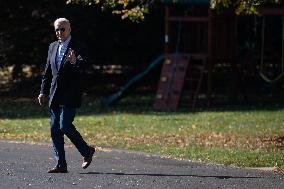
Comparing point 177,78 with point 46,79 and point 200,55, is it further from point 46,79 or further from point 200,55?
point 46,79

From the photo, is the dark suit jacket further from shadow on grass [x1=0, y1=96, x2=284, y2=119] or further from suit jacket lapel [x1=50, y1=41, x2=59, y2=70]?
shadow on grass [x1=0, y1=96, x2=284, y2=119]

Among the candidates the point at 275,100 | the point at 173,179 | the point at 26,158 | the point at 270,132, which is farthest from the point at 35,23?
the point at 173,179

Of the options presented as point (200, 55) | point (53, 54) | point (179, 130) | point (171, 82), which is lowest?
point (171, 82)

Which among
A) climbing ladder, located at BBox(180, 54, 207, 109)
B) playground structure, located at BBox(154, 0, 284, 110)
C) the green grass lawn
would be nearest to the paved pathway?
the green grass lawn

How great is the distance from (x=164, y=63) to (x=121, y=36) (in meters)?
6.58

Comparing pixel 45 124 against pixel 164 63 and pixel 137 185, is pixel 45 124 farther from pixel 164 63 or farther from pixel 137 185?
pixel 137 185

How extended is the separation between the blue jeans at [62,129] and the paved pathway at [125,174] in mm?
282

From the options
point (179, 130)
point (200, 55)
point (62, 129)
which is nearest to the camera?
point (62, 129)

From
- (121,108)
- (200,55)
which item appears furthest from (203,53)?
(121,108)

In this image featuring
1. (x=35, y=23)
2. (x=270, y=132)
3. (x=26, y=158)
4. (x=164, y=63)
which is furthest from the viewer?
(x=35, y=23)

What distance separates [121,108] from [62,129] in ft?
41.9

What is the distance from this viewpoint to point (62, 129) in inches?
450

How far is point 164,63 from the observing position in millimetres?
25141

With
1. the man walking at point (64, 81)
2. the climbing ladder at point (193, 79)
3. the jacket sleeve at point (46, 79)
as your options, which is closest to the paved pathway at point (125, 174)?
the man walking at point (64, 81)
